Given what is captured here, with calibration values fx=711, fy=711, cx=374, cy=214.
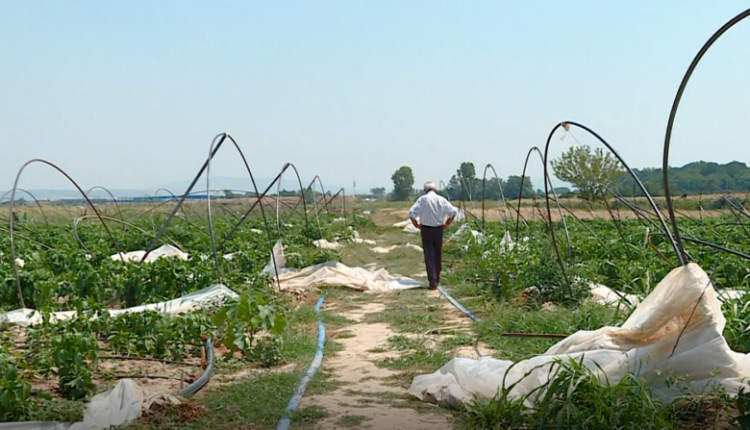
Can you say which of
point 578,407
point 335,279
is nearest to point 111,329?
point 578,407

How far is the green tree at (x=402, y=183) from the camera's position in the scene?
6450 centimetres

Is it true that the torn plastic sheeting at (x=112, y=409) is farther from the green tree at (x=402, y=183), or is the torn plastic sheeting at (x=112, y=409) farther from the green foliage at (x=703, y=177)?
the green tree at (x=402, y=183)

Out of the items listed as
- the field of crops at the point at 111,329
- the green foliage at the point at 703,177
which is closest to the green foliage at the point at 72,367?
the field of crops at the point at 111,329

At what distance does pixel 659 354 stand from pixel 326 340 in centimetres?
340

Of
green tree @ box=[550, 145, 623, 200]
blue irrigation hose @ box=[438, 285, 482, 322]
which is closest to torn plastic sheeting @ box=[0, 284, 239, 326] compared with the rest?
blue irrigation hose @ box=[438, 285, 482, 322]

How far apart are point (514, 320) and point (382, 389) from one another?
2.12 m

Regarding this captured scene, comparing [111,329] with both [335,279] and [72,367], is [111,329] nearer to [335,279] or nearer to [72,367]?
[72,367]

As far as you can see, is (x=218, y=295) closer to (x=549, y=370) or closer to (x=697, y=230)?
(x=549, y=370)

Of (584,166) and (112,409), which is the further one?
(584,166)

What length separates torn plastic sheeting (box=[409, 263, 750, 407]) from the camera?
3.87 m

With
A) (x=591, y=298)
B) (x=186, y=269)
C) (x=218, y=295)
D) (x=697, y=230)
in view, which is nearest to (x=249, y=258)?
(x=186, y=269)

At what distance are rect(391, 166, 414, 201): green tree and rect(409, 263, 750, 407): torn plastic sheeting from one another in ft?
194

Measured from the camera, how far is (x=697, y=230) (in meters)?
11.7

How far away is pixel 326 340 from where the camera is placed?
21.9 feet
